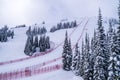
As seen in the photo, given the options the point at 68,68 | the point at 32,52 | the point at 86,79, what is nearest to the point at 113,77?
the point at 86,79

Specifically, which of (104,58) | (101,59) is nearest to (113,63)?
(101,59)

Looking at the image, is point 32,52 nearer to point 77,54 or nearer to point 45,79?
point 77,54

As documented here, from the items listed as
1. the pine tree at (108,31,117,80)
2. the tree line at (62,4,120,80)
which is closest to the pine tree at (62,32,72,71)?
the tree line at (62,4,120,80)

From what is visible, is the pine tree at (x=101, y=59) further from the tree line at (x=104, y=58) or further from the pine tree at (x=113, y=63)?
the pine tree at (x=113, y=63)

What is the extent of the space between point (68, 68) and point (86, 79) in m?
16.3

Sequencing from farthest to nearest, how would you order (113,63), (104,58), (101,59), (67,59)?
(67,59) → (104,58) → (101,59) → (113,63)

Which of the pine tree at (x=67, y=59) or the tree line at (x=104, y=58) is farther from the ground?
the tree line at (x=104, y=58)

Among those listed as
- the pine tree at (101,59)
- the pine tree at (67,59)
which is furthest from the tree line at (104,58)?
the pine tree at (67,59)

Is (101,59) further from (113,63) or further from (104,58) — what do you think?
(113,63)

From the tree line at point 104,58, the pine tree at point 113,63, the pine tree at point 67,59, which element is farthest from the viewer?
the pine tree at point 67,59

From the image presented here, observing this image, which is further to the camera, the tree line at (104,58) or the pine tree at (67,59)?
the pine tree at (67,59)

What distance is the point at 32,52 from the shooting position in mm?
113875

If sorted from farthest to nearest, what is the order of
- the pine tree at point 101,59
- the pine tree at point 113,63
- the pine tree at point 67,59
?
the pine tree at point 67,59, the pine tree at point 101,59, the pine tree at point 113,63

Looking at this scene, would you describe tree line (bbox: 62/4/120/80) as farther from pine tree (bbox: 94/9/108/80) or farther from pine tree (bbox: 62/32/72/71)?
pine tree (bbox: 62/32/72/71)
